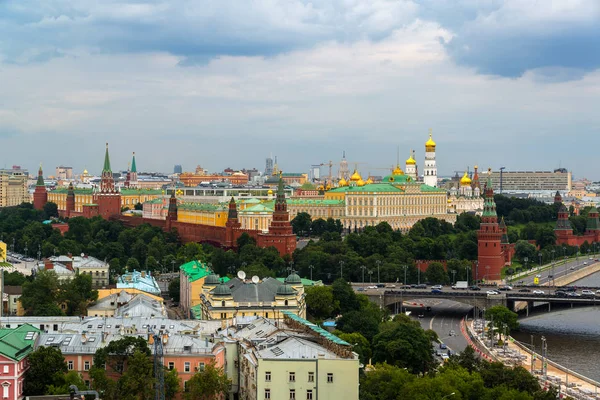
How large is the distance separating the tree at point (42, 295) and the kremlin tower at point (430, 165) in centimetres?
9072

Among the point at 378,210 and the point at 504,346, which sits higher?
the point at 378,210

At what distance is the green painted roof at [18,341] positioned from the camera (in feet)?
130

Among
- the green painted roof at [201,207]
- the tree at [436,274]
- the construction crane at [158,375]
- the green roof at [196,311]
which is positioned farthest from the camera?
the green painted roof at [201,207]

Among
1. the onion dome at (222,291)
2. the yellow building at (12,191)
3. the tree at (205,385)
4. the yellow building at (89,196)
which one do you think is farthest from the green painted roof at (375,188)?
the tree at (205,385)

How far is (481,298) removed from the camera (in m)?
73.9

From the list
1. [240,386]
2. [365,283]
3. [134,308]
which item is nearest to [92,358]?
[240,386]

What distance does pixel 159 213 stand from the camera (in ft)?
438

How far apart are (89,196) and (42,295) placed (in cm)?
8567

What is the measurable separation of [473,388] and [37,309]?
27.2 meters

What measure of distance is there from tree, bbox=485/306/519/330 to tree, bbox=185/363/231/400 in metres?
28.6

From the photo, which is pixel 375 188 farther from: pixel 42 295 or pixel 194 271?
pixel 42 295

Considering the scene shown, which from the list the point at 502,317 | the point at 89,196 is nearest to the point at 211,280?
the point at 502,317

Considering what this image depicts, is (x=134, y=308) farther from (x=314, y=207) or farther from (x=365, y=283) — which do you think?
(x=314, y=207)

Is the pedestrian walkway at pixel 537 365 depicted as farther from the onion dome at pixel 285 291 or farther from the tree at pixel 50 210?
the tree at pixel 50 210
